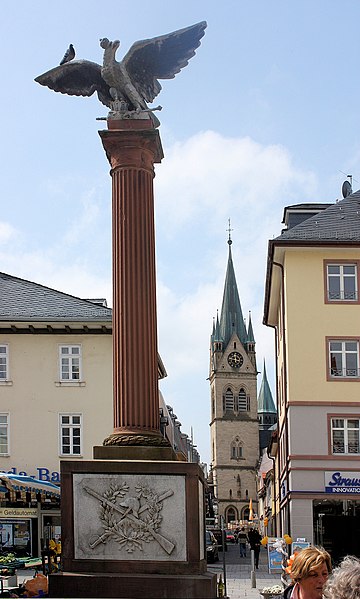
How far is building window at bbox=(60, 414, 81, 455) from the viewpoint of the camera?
3994cm

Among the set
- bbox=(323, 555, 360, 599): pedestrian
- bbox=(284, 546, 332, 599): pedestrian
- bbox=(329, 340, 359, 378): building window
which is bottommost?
bbox=(284, 546, 332, 599): pedestrian

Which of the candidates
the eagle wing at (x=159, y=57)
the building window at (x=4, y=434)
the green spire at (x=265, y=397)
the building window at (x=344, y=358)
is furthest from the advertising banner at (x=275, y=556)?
the green spire at (x=265, y=397)

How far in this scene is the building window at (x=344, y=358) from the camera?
35.7 m

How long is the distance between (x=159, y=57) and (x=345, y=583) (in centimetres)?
1321

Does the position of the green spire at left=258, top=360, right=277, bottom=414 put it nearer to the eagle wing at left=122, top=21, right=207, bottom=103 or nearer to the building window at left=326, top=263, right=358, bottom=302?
the building window at left=326, top=263, right=358, bottom=302

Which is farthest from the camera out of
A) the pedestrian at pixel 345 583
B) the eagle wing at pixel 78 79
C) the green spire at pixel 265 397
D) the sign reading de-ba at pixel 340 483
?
the green spire at pixel 265 397

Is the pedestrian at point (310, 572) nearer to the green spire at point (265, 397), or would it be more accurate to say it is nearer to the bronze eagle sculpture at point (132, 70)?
the bronze eagle sculpture at point (132, 70)

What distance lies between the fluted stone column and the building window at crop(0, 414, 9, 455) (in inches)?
988

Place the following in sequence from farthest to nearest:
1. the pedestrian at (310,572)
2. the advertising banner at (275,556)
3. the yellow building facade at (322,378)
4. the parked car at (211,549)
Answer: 1. the parked car at (211,549)
2. the yellow building facade at (322,378)
3. the advertising banner at (275,556)
4. the pedestrian at (310,572)

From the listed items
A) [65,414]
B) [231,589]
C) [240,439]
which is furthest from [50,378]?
[240,439]

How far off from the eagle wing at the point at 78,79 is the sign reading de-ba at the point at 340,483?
2088 centimetres

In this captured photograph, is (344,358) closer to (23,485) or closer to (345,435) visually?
(345,435)

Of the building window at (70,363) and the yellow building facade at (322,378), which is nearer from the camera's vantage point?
the yellow building facade at (322,378)

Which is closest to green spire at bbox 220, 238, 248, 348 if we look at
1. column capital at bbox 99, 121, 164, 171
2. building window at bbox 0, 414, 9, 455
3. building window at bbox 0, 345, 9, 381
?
building window at bbox 0, 345, 9, 381
